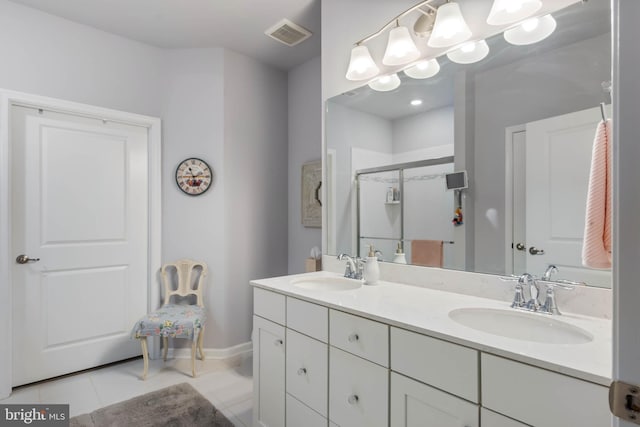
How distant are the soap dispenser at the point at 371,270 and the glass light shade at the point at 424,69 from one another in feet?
3.11

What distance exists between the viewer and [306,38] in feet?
8.85

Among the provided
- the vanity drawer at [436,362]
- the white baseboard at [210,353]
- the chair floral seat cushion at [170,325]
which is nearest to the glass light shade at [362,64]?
the vanity drawer at [436,362]

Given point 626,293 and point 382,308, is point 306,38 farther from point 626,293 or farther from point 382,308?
point 626,293

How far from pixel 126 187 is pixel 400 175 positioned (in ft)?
7.49

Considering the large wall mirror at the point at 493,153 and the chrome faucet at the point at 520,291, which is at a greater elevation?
the large wall mirror at the point at 493,153

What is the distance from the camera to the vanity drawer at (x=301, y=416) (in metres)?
1.40

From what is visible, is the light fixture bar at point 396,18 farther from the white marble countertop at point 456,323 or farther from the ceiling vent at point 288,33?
the white marble countertop at point 456,323

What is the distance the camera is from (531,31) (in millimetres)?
1298

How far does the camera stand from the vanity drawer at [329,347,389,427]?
1.15 meters

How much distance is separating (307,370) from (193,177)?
2.03m

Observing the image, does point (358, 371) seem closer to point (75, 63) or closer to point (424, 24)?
point (424, 24)

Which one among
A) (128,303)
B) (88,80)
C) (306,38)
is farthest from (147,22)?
(128,303)

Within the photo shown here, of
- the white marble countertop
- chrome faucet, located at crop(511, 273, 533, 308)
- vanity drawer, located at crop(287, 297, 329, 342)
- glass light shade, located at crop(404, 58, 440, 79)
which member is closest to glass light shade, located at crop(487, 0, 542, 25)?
glass light shade, located at crop(404, 58, 440, 79)

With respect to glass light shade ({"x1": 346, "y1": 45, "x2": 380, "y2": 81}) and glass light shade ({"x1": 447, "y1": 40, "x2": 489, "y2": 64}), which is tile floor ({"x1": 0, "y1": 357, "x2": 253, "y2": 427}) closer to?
glass light shade ({"x1": 346, "y1": 45, "x2": 380, "y2": 81})
